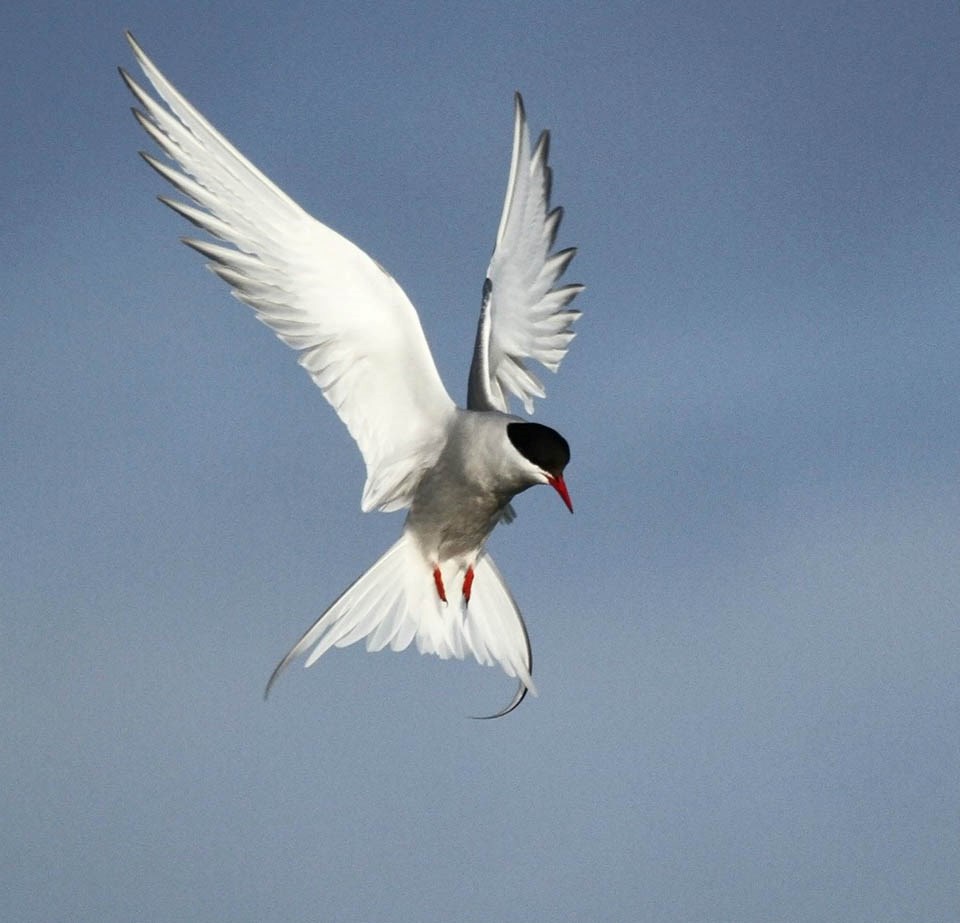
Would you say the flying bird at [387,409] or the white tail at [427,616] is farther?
the white tail at [427,616]

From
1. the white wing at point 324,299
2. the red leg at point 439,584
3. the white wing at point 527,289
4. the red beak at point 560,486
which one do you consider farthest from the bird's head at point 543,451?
the white wing at point 527,289

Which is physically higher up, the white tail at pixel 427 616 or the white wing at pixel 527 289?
the white wing at pixel 527 289

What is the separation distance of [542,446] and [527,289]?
237 centimetres

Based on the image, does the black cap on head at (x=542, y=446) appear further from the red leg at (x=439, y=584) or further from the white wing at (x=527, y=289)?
the white wing at (x=527, y=289)

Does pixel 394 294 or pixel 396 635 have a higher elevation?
pixel 394 294

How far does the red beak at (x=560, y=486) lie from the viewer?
7.32 m

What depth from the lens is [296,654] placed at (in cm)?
749

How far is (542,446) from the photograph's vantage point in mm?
7223

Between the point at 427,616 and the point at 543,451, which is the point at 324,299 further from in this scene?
the point at 427,616

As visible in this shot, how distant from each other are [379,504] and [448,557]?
1.88 ft

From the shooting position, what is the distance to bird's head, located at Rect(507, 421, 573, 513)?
723 centimetres

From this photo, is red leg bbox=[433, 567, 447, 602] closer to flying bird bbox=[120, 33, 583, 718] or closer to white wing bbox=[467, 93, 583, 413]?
flying bird bbox=[120, 33, 583, 718]

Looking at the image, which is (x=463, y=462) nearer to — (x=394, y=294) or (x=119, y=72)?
(x=394, y=294)

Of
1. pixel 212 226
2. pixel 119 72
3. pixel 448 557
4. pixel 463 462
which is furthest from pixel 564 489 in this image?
pixel 119 72
